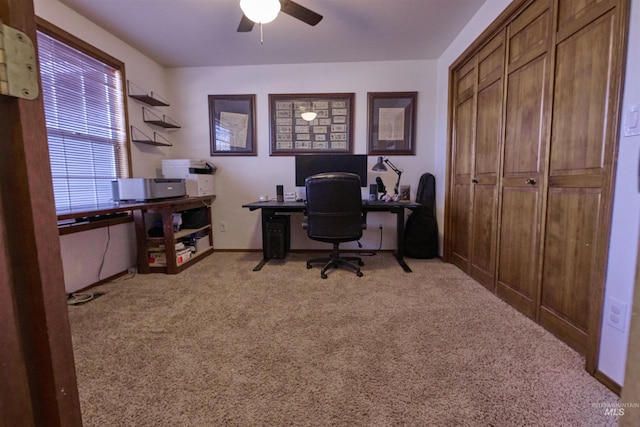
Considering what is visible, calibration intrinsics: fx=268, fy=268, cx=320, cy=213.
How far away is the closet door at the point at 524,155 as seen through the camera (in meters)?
1.66

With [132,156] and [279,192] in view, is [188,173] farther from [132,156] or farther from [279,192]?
[279,192]

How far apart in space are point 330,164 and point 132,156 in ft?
6.96

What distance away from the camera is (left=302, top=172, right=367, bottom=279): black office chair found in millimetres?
2369

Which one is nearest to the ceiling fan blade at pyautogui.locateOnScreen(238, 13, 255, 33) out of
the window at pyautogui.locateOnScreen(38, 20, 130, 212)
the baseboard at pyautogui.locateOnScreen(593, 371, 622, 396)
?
the window at pyautogui.locateOnScreen(38, 20, 130, 212)

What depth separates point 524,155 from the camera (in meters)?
1.81

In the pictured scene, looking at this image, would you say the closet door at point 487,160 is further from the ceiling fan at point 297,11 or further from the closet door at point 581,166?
the ceiling fan at point 297,11

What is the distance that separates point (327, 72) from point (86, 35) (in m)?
2.32

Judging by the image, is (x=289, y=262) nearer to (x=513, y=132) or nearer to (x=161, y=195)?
(x=161, y=195)

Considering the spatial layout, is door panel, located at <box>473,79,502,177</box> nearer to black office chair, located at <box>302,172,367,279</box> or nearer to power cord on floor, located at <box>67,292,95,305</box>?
black office chair, located at <box>302,172,367,279</box>

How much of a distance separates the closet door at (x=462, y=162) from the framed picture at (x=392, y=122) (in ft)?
1.77

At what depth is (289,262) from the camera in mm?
3047

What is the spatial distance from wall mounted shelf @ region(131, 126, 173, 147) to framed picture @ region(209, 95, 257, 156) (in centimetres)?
55

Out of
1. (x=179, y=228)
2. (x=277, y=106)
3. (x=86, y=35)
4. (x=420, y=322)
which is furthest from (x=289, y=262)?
(x=86, y=35)

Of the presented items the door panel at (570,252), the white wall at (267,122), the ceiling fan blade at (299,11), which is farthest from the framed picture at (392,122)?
the door panel at (570,252)
